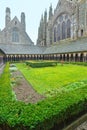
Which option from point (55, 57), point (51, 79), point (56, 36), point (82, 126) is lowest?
point (82, 126)

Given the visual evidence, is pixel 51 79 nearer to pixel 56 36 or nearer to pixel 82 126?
pixel 82 126

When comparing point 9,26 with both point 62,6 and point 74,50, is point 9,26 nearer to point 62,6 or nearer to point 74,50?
point 62,6

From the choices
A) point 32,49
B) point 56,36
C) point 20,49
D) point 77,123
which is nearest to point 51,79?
point 77,123

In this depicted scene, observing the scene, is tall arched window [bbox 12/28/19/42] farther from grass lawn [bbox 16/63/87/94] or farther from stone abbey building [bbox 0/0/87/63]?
grass lawn [bbox 16/63/87/94]

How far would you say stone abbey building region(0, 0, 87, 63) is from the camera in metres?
49.8

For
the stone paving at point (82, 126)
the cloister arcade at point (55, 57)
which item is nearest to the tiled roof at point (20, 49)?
the cloister arcade at point (55, 57)

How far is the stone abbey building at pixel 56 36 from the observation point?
163 ft

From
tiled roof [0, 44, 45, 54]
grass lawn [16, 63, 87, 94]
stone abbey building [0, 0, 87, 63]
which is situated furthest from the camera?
tiled roof [0, 44, 45, 54]

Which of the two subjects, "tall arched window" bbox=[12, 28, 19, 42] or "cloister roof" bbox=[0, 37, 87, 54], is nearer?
"cloister roof" bbox=[0, 37, 87, 54]

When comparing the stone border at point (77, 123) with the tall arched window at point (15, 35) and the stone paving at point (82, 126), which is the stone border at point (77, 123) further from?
the tall arched window at point (15, 35)

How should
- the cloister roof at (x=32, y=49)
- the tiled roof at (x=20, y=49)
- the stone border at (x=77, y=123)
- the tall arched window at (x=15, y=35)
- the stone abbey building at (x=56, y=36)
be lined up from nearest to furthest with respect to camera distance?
1. the stone border at (x=77, y=123)
2. the stone abbey building at (x=56, y=36)
3. the cloister roof at (x=32, y=49)
4. the tiled roof at (x=20, y=49)
5. the tall arched window at (x=15, y=35)

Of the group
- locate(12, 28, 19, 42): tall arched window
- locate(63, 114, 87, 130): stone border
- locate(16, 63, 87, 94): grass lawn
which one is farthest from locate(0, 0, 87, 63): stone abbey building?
locate(63, 114, 87, 130): stone border

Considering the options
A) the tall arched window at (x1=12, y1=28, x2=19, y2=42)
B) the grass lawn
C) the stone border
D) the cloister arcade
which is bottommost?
the stone border

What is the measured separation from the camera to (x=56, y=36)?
216 feet
